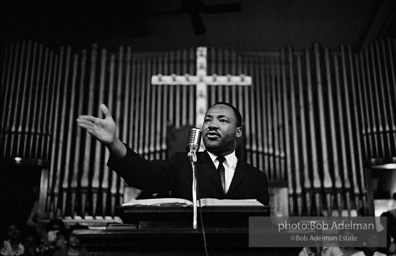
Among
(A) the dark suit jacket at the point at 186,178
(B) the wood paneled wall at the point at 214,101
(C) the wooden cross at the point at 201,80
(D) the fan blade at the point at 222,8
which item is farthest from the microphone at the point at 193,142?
(B) the wood paneled wall at the point at 214,101

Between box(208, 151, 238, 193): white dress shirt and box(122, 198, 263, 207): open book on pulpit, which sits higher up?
box(208, 151, 238, 193): white dress shirt

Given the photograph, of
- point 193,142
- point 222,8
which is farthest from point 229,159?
point 222,8

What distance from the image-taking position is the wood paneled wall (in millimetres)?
5887

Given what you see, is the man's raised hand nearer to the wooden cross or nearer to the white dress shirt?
the white dress shirt

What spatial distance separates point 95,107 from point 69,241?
80.6 inches

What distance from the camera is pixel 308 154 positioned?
6.44 meters

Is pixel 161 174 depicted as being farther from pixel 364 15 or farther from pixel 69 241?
pixel 364 15

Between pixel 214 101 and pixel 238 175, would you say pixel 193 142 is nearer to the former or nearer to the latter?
pixel 238 175

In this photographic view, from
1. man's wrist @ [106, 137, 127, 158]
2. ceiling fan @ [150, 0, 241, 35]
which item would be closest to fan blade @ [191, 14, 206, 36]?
ceiling fan @ [150, 0, 241, 35]

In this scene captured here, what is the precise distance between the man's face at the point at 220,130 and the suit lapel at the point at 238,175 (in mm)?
133

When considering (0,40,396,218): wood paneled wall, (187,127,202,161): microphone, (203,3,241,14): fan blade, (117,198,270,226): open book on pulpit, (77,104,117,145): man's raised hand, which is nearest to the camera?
(117,198,270,226): open book on pulpit

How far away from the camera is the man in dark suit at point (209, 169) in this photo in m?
2.03

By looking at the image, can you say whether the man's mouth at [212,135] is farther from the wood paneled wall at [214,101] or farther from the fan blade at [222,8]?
the wood paneled wall at [214,101]

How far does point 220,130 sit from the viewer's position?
2518 millimetres
